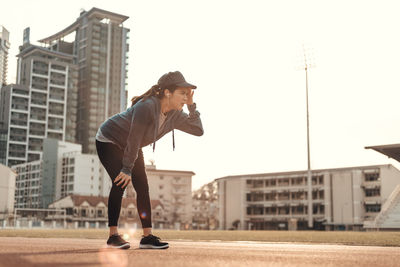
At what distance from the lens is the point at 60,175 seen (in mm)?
104562

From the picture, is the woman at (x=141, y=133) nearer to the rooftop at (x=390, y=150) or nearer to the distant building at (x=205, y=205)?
the rooftop at (x=390, y=150)

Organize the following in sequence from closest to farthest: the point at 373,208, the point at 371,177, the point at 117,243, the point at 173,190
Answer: the point at 117,243 → the point at 373,208 → the point at 371,177 → the point at 173,190

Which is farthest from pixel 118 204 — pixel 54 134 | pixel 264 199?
pixel 54 134

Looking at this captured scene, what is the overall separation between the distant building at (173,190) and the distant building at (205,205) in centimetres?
1275

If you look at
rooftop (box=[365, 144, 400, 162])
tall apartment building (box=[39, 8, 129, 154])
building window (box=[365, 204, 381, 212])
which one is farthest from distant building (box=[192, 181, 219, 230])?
rooftop (box=[365, 144, 400, 162])

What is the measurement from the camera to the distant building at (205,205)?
127375 mm

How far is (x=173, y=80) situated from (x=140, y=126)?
540mm

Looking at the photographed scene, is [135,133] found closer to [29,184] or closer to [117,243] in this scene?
[117,243]

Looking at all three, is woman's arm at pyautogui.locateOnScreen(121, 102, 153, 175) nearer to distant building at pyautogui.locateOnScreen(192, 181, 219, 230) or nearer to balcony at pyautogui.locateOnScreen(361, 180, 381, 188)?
balcony at pyautogui.locateOnScreen(361, 180, 381, 188)

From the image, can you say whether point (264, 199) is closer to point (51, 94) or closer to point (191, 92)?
point (51, 94)

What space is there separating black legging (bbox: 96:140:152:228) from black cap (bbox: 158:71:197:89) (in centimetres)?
70

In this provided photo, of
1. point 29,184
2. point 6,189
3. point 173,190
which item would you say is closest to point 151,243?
point 6,189

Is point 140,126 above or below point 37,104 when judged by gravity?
below

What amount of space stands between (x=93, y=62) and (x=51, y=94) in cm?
1219
